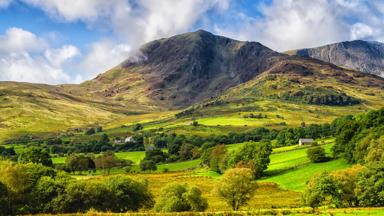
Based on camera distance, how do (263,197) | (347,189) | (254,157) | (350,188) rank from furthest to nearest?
(254,157)
(263,197)
(350,188)
(347,189)

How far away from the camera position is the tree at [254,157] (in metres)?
143

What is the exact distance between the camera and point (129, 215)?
5081cm

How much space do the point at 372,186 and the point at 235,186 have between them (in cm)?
2573

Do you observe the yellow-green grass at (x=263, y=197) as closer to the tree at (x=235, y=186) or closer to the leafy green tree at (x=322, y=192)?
the tree at (x=235, y=186)

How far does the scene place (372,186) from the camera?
227ft

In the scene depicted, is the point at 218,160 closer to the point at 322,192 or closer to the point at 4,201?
the point at 322,192

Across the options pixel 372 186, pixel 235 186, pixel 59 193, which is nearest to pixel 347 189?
pixel 372 186

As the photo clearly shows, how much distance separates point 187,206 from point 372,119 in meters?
83.8

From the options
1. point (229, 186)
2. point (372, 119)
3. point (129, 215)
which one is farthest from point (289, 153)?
point (129, 215)

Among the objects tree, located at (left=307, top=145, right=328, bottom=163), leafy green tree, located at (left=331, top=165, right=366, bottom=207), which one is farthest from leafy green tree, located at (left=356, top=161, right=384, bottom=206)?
tree, located at (left=307, top=145, right=328, bottom=163)

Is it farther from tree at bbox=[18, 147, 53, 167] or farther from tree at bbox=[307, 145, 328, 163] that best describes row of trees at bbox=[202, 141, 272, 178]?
tree at bbox=[18, 147, 53, 167]

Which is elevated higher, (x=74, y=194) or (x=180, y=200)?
(x=74, y=194)

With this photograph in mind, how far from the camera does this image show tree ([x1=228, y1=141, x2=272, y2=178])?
14262cm

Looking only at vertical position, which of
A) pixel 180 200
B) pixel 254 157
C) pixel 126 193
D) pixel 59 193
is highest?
pixel 59 193
